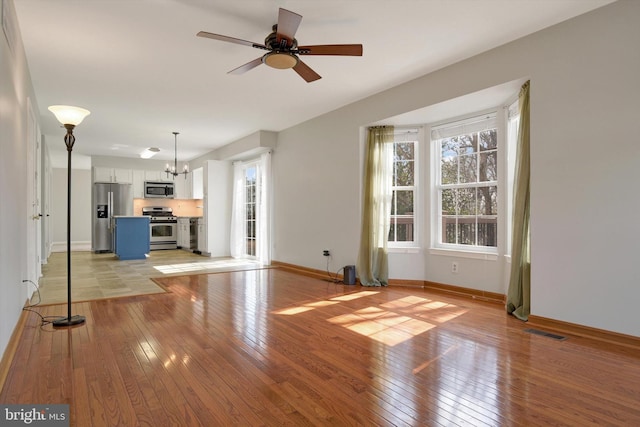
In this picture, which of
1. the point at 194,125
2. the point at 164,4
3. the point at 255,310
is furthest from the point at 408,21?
the point at 194,125

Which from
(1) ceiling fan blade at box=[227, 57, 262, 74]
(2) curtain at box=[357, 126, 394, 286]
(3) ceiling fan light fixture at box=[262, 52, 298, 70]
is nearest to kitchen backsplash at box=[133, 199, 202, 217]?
(2) curtain at box=[357, 126, 394, 286]

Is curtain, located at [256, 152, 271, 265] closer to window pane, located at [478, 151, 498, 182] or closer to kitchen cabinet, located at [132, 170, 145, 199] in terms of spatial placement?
window pane, located at [478, 151, 498, 182]

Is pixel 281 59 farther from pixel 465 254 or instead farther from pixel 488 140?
pixel 465 254

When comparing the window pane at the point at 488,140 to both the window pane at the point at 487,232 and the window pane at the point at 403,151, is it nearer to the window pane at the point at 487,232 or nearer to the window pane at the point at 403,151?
the window pane at the point at 487,232

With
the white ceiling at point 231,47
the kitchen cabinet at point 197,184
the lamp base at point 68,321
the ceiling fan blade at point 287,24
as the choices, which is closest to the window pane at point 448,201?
the white ceiling at point 231,47

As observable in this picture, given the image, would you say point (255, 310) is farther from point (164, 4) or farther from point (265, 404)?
point (164, 4)

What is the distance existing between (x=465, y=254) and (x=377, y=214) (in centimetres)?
132

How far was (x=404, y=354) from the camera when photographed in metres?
2.70

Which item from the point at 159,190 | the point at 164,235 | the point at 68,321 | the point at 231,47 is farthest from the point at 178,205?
the point at 231,47

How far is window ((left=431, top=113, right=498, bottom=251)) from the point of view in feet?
15.1

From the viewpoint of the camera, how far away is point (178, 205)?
1171 centimetres

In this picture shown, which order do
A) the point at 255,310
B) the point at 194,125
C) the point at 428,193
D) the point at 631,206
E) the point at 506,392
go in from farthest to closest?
the point at 194,125
the point at 428,193
the point at 255,310
the point at 631,206
the point at 506,392

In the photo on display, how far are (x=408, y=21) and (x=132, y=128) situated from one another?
19.6 feet

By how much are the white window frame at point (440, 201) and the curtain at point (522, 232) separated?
682 mm
